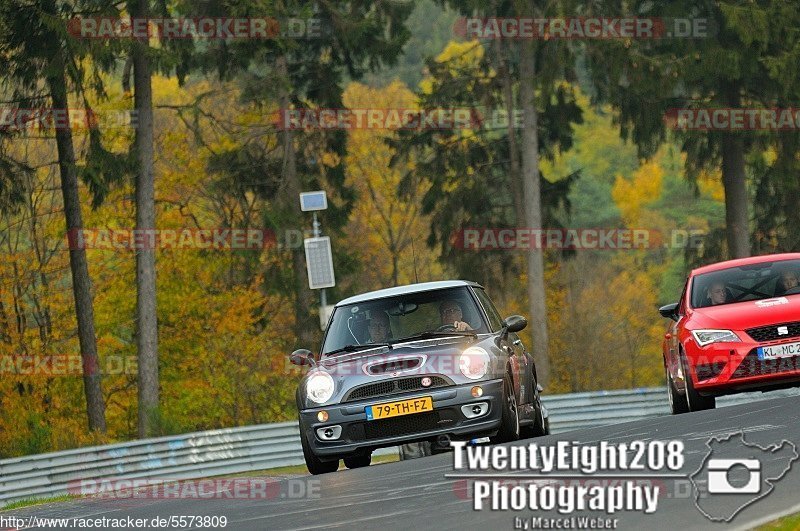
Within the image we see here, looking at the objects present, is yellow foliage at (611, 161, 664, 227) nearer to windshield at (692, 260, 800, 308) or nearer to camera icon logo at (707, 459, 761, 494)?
windshield at (692, 260, 800, 308)

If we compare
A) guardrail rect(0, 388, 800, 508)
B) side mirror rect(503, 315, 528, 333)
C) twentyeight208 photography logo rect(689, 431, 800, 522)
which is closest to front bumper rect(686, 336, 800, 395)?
side mirror rect(503, 315, 528, 333)

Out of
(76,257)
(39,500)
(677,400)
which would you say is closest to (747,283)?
(677,400)

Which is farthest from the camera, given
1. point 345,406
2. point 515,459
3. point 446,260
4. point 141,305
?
point 446,260

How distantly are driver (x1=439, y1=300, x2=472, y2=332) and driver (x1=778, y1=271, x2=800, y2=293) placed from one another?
4.31 m

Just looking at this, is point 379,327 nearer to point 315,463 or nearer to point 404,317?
point 404,317

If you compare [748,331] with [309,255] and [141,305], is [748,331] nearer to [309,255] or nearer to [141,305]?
[309,255]

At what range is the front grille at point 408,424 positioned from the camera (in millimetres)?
13773

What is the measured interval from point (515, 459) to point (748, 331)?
560 cm

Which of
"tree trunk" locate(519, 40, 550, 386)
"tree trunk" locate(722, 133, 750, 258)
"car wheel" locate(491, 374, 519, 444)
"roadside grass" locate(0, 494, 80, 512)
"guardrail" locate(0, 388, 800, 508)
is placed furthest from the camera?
"tree trunk" locate(519, 40, 550, 386)

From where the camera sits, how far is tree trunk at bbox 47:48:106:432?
31688 mm

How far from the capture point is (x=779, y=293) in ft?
57.2

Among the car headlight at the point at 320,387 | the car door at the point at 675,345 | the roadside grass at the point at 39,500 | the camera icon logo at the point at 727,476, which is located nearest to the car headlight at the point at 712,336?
the car door at the point at 675,345

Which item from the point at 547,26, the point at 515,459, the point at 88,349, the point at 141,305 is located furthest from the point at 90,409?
the point at 515,459

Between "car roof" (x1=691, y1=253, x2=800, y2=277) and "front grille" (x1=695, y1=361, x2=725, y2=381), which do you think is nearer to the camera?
→ "front grille" (x1=695, y1=361, x2=725, y2=381)
